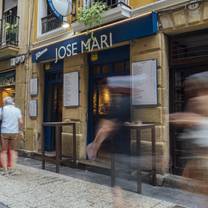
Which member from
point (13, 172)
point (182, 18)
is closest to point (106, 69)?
point (182, 18)

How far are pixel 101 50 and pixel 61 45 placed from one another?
1.27 meters

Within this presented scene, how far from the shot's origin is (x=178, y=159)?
22.1ft

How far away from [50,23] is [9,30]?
2.34 m

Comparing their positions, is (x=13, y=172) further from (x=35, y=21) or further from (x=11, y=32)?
(x=11, y=32)

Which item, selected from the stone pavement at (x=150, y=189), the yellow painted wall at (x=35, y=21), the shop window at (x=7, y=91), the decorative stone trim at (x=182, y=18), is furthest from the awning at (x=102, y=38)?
the stone pavement at (x=150, y=189)

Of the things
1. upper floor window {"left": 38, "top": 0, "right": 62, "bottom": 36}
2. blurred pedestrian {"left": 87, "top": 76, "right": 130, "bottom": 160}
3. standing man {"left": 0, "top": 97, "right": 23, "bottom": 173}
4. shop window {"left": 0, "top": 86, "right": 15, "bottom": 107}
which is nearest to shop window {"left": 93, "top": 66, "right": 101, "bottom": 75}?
upper floor window {"left": 38, "top": 0, "right": 62, "bottom": 36}

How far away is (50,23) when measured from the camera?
10.4 metres

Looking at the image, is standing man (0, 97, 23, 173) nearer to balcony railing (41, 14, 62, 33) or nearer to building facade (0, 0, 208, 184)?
building facade (0, 0, 208, 184)

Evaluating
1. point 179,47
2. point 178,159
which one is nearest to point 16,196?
point 178,159

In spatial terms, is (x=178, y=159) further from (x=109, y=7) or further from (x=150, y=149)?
(x=109, y=7)

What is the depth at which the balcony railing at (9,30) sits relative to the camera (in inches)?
458

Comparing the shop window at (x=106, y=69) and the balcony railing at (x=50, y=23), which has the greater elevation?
the balcony railing at (x=50, y=23)

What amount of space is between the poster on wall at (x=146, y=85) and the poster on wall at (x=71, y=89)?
2.22m

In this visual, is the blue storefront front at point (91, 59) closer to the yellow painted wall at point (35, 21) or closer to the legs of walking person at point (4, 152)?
the yellow painted wall at point (35, 21)
